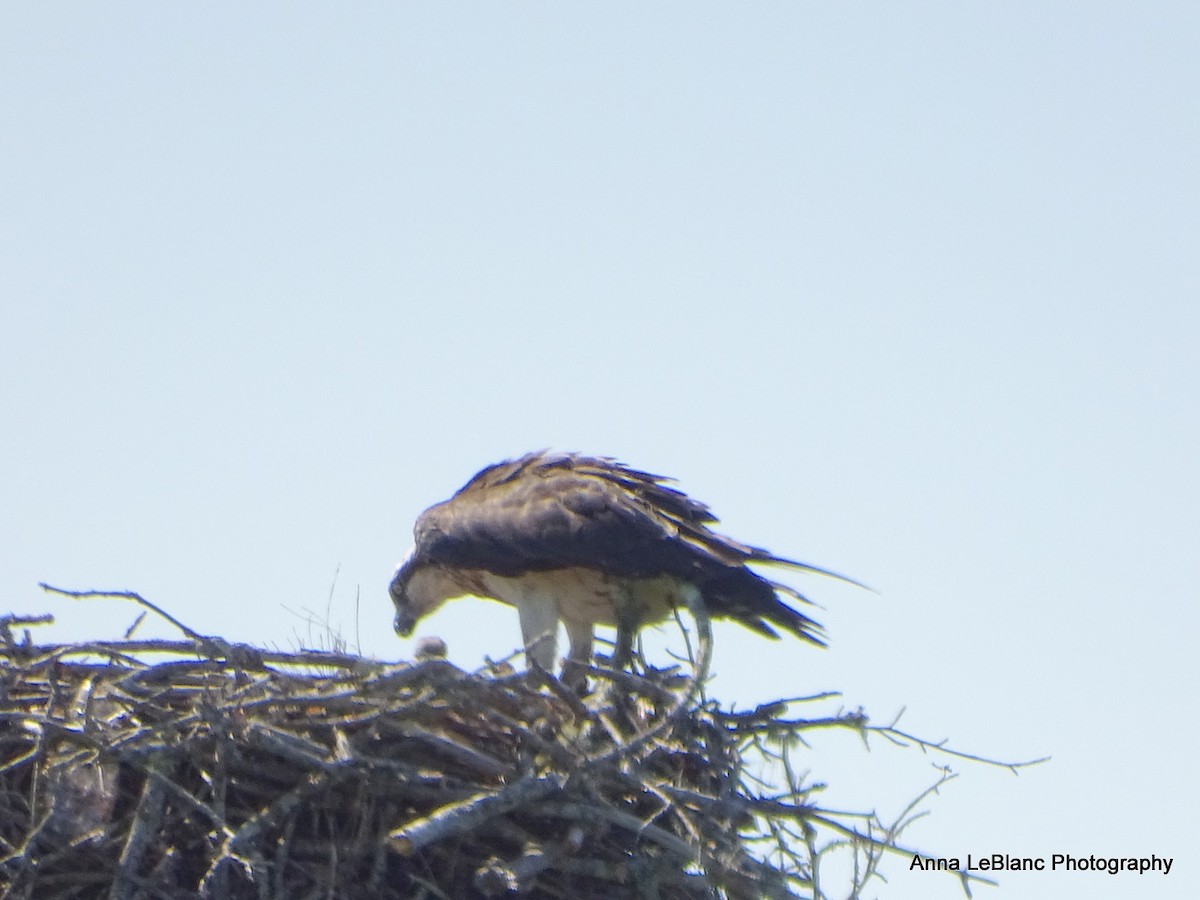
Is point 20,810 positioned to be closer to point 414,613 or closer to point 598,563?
point 598,563

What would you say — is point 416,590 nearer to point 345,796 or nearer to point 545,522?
point 545,522

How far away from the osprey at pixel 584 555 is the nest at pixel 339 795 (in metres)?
1.33

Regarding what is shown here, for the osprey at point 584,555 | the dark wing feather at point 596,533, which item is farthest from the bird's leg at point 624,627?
the dark wing feather at point 596,533

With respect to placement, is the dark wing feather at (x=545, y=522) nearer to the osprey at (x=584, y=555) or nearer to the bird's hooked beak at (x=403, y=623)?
the osprey at (x=584, y=555)

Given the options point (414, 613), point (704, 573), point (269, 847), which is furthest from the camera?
point (414, 613)

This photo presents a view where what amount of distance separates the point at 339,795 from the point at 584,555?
2.22 metres

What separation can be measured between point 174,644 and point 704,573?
236 cm

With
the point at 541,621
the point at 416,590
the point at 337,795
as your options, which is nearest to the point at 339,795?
the point at 337,795

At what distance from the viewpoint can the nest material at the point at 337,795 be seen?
693 centimetres

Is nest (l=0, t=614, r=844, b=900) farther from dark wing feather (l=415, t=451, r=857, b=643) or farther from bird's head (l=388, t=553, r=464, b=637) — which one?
bird's head (l=388, t=553, r=464, b=637)

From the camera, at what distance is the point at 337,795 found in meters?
7.16

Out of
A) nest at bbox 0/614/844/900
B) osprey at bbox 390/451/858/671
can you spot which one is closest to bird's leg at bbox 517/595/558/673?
osprey at bbox 390/451/858/671

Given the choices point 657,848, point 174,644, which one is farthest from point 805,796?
point 174,644

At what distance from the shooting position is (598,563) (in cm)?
903
